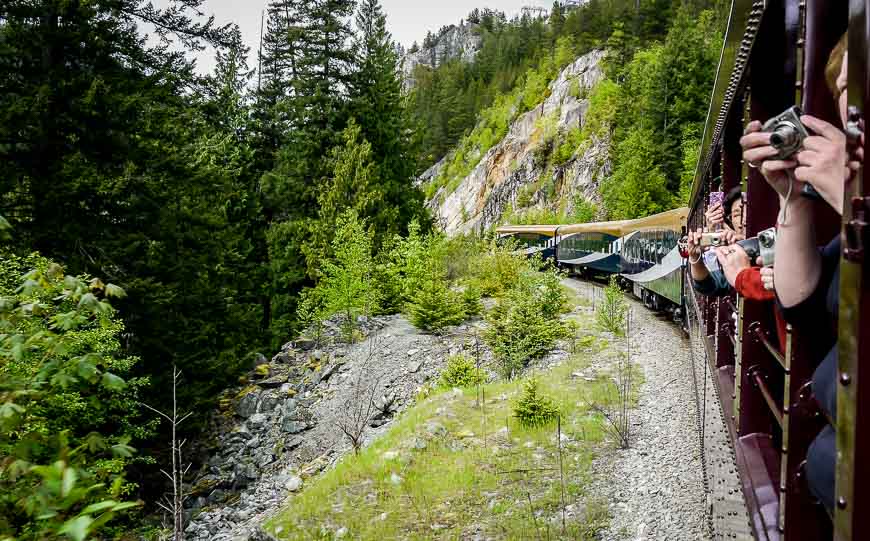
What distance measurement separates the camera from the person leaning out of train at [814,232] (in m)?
1.14

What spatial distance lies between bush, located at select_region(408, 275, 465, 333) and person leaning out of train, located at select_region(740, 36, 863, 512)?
1661cm

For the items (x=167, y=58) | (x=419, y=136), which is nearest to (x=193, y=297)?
(x=167, y=58)

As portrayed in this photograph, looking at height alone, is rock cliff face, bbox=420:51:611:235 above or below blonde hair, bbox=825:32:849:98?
above

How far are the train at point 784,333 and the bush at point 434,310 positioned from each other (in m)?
12.6

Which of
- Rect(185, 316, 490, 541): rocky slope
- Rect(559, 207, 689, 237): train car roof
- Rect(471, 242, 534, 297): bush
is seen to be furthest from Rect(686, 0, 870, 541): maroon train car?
Rect(471, 242, 534, 297): bush

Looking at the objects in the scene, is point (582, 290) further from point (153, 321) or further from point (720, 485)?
point (720, 485)

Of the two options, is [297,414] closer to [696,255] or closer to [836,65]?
[696,255]

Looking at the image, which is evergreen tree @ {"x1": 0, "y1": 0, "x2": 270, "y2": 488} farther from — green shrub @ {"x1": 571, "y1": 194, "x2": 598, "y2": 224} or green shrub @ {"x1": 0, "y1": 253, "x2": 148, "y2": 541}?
green shrub @ {"x1": 571, "y1": 194, "x2": 598, "y2": 224}

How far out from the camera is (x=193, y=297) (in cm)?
1625

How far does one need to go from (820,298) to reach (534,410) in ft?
25.7

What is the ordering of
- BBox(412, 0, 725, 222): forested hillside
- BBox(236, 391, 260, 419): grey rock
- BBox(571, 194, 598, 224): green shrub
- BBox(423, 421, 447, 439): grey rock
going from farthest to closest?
BBox(571, 194, 598, 224): green shrub, BBox(412, 0, 725, 222): forested hillside, BBox(236, 391, 260, 419): grey rock, BBox(423, 421, 447, 439): grey rock

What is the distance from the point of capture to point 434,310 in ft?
59.6

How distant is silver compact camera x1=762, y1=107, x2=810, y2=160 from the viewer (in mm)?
1173

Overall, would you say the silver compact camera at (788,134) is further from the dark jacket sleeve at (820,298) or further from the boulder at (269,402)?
the boulder at (269,402)
